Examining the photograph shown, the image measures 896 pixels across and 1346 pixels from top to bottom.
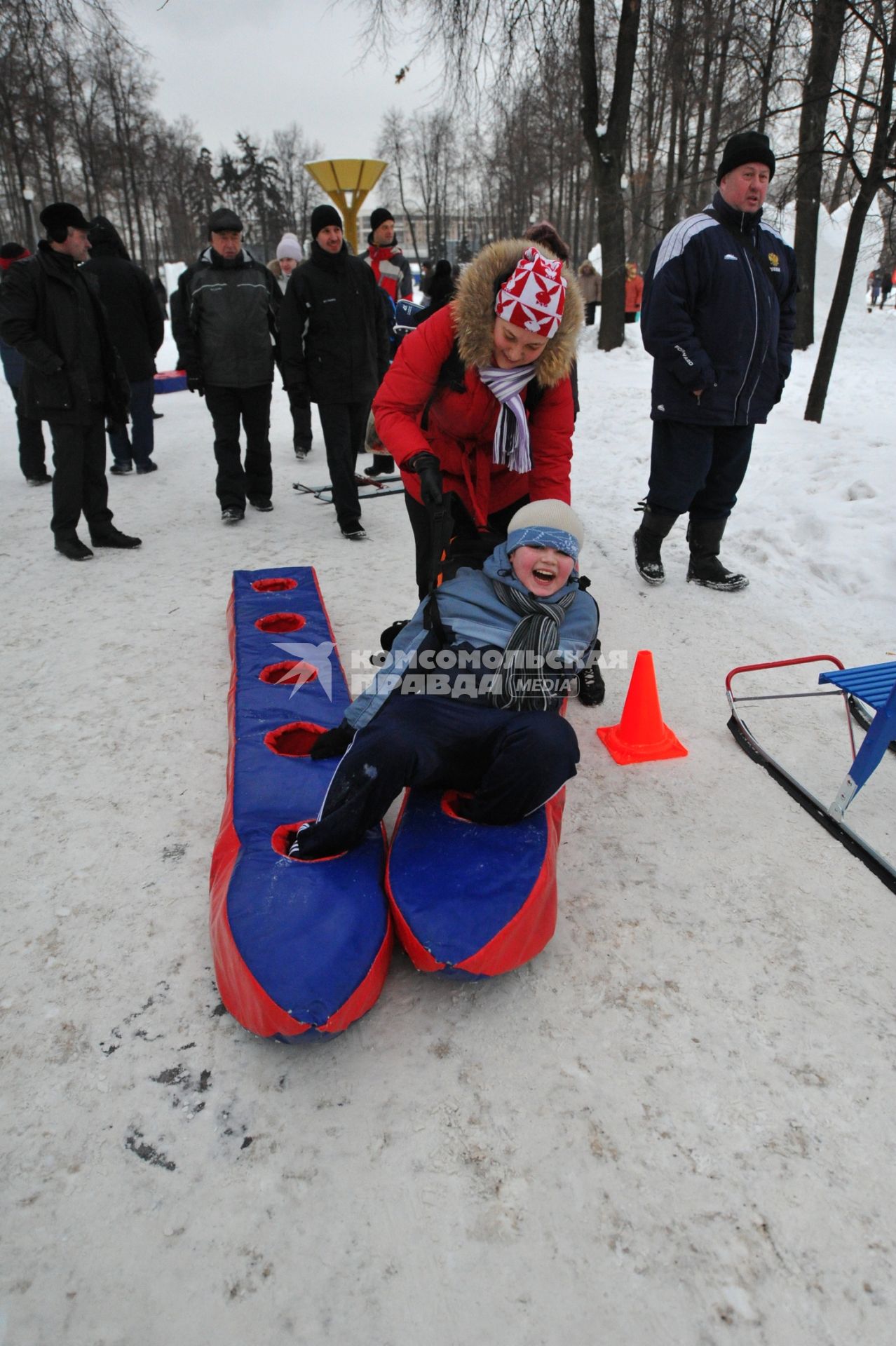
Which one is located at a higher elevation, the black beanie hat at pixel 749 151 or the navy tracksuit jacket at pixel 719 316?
the black beanie hat at pixel 749 151

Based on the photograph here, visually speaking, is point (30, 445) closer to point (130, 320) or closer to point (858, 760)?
point (130, 320)

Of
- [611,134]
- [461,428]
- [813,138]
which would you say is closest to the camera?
[461,428]

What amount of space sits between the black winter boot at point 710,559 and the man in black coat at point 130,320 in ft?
14.0

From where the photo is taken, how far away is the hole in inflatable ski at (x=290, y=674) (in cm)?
307

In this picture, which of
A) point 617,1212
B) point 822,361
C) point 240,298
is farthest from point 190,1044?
point 822,361

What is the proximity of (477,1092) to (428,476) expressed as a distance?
1.87 m

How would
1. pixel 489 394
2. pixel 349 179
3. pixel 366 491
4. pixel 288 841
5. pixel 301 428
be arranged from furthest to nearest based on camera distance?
1. pixel 349 179
2. pixel 301 428
3. pixel 366 491
4. pixel 489 394
5. pixel 288 841

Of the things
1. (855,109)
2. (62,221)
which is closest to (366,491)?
(62,221)

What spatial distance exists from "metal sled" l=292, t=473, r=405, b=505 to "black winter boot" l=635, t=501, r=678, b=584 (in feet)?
7.63

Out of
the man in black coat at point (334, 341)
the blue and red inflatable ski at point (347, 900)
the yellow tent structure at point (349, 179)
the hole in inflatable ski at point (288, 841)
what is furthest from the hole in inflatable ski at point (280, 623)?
the yellow tent structure at point (349, 179)

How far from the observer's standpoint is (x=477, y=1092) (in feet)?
5.48

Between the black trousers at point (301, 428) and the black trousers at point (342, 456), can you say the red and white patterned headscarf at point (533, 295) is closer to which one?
the black trousers at point (342, 456)

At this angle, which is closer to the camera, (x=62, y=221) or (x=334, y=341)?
(x=62, y=221)

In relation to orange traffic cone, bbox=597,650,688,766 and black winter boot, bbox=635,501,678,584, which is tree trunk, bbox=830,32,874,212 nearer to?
black winter boot, bbox=635,501,678,584
